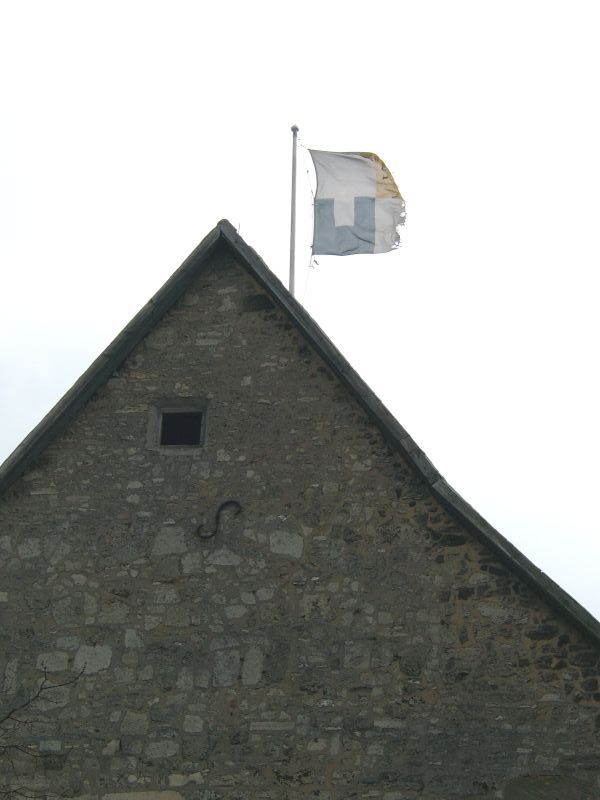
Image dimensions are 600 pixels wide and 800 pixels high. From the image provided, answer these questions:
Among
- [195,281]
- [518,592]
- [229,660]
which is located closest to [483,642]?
[518,592]

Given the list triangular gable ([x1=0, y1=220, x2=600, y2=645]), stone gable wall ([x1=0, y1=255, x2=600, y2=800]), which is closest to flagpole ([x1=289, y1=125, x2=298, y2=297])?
triangular gable ([x1=0, y1=220, x2=600, y2=645])

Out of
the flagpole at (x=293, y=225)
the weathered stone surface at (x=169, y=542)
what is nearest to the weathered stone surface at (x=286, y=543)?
the weathered stone surface at (x=169, y=542)

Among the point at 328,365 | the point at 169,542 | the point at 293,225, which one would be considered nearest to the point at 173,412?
the point at 169,542

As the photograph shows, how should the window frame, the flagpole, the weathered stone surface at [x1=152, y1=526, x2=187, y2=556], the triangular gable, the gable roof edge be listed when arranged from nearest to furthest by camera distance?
the gable roof edge
the triangular gable
the weathered stone surface at [x1=152, y1=526, x2=187, y2=556]
the window frame
the flagpole

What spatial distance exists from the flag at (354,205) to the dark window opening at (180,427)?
14.3 ft

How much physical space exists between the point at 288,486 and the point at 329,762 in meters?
2.29

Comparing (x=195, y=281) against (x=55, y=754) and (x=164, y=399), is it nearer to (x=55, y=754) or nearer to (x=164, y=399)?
(x=164, y=399)

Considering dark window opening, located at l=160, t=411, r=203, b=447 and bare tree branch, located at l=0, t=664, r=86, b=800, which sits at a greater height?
dark window opening, located at l=160, t=411, r=203, b=447

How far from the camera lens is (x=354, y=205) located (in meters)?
14.8

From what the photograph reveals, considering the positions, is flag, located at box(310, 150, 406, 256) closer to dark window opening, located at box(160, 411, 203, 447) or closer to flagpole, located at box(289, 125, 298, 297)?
flagpole, located at box(289, 125, 298, 297)

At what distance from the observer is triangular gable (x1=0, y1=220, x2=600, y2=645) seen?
378 inches

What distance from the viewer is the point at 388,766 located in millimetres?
9289

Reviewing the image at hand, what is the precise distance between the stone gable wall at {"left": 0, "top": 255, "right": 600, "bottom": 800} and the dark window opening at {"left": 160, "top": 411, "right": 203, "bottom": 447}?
15cm

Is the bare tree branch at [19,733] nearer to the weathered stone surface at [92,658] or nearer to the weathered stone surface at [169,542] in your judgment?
the weathered stone surface at [92,658]
